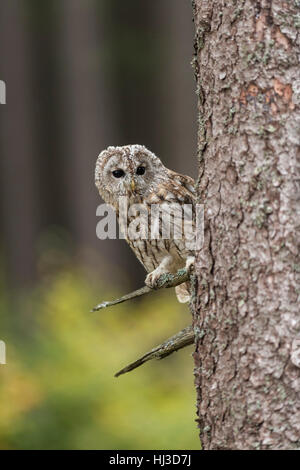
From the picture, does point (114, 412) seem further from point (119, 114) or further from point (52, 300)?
point (119, 114)

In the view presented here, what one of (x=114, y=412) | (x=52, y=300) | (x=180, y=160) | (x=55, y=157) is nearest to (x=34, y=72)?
(x=55, y=157)

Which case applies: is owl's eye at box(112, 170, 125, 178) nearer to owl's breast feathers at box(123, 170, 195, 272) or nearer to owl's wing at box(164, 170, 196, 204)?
owl's breast feathers at box(123, 170, 195, 272)

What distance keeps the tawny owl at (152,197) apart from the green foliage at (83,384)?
1.91m

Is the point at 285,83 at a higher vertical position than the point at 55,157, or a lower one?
lower

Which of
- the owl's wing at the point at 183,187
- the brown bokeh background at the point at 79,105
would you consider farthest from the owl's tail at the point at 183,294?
the brown bokeh background at the point at 79,105

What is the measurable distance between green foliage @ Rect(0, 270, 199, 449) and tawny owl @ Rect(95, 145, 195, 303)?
191cm

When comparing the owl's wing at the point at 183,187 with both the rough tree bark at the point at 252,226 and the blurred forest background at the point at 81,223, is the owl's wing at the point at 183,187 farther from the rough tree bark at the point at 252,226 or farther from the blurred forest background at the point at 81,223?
the blurred forest background at the point at 81,223

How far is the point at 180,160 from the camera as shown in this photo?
12.2 metres

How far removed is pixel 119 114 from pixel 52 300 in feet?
28.7

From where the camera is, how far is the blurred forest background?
631 cm

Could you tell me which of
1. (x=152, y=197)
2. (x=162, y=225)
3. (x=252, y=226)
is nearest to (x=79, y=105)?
(x=152, y=197)

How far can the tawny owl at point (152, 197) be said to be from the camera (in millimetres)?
4520

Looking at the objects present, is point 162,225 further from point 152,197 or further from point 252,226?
point 252,226

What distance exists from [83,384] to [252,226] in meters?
3.67
